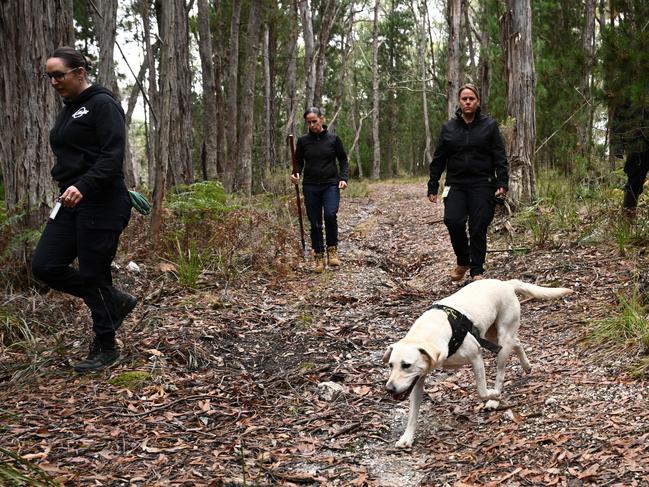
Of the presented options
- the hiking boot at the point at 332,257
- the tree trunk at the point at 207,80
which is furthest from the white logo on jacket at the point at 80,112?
the tree trunk at the point at 207,80

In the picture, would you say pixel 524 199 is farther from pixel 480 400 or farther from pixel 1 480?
pixel 1 480

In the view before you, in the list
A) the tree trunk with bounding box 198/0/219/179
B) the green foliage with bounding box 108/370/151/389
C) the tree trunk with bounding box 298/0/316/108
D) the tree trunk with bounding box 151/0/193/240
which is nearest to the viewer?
the green foliage with bounding box 108/370/151/389

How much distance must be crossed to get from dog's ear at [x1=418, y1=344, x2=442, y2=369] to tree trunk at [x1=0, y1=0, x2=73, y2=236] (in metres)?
4.51

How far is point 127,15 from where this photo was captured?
25.8 meters

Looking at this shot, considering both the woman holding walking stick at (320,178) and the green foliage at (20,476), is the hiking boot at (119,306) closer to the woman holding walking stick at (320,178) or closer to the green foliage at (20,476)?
the green foliage at (20,476)

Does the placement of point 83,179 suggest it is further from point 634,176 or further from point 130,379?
point 634,176

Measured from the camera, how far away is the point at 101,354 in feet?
15.0

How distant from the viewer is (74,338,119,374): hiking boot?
4.47 m

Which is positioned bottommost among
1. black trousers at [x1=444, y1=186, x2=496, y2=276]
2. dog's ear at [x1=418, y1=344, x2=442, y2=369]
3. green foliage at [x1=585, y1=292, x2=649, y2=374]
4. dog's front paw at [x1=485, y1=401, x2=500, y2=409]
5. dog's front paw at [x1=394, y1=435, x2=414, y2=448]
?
dog's front paw at [x1=394, y1=435, x2=414, y2=448]

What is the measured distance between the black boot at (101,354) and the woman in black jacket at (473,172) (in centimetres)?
380

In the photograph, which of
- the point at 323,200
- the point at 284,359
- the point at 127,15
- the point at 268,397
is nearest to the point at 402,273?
the point at 323,200

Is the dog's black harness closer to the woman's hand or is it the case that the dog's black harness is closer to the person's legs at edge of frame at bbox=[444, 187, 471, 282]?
the woman's hand

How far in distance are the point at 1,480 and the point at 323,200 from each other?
6.13m

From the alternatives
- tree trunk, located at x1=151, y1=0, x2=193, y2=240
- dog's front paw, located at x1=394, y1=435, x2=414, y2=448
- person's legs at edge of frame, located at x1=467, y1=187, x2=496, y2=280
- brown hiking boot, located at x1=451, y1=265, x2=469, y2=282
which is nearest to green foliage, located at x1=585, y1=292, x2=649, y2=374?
dog's front paw, located at x1=394, y1=435, x2=414, y2=448
